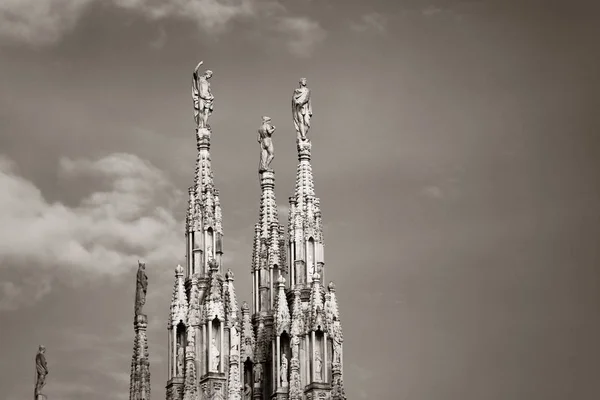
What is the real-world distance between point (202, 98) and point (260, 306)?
34.2 ft

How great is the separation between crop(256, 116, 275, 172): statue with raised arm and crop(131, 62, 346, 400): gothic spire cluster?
49 mm

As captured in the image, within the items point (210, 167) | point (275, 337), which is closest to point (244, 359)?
point (275, 337)

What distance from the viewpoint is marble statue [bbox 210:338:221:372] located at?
Answer: 84188 millimetres

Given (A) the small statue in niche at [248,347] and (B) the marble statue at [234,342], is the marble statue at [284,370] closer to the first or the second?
(B) the marble statue at [234,342]

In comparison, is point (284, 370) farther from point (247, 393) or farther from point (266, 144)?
point (266, 144)

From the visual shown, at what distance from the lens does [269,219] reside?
9138 cm

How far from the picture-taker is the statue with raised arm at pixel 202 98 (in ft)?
300

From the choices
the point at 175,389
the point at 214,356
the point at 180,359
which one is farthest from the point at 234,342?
the point at 175,389

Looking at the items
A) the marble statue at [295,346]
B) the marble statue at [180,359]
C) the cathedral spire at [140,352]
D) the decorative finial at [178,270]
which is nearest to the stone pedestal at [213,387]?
→ the marble statue at [180,359]

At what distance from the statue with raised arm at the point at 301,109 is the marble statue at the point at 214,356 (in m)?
12.2

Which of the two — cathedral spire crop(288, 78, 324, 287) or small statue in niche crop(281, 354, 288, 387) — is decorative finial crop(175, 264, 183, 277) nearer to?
cathedral spire crop(288, 78, 324, 287)

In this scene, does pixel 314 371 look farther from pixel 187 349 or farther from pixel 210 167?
pixel 210 167

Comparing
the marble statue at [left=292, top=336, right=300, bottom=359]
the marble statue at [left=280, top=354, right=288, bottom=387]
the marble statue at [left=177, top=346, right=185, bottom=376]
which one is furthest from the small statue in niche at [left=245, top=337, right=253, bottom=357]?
the marble statue at [left=177, top=346, right=185, bottom=376]

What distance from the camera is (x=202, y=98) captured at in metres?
91.8
